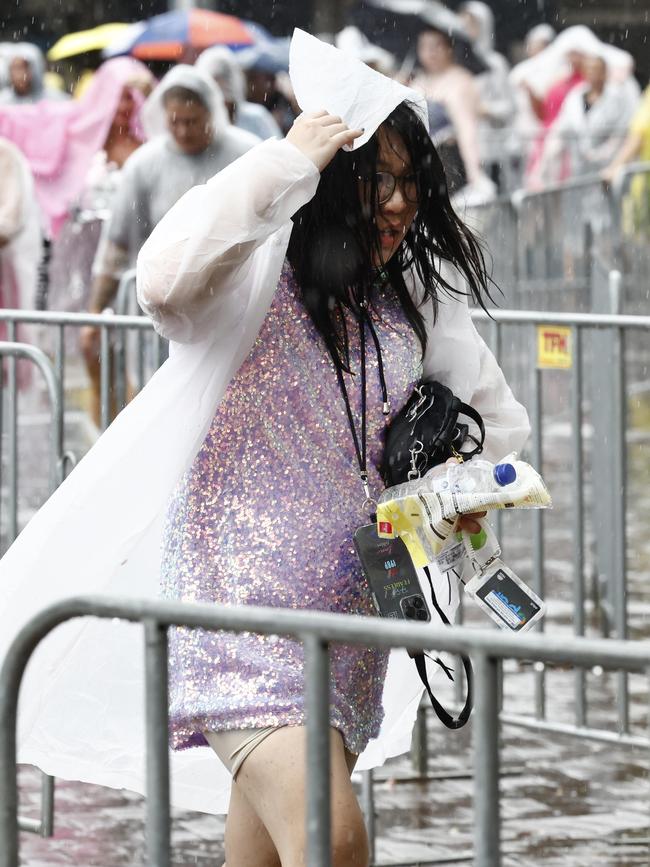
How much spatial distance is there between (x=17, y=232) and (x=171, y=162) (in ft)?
6.87

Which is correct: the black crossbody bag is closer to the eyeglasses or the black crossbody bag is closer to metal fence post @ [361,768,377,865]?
the eyeglasses

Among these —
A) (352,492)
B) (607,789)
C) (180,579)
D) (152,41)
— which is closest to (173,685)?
(180,579)

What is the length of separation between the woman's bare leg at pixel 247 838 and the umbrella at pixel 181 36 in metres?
14.3

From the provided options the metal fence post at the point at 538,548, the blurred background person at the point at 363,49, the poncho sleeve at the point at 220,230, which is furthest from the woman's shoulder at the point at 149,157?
the poncho sleeve at the point at 220,230

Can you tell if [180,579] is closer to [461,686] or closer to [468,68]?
[461,686]

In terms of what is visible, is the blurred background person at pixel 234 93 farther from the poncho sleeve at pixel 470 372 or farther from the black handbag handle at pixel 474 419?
the black handbag handle at pixel 474 419

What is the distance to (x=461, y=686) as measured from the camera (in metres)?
6.12

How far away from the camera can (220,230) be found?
10.5ft

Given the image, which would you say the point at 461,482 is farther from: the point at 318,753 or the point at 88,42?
the point at 88,42

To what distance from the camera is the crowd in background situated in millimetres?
9633

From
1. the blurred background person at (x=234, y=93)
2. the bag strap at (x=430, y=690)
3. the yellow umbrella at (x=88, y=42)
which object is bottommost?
the bag strap at (x=430, y=690)

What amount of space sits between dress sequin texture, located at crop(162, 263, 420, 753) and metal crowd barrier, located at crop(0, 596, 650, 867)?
0.81 meters

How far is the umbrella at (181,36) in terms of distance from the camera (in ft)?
57.8

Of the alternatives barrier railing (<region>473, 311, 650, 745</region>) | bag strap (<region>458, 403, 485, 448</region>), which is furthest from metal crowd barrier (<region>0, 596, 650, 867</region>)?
barrier railing (<region>473, 311, 650, 745</region>)
